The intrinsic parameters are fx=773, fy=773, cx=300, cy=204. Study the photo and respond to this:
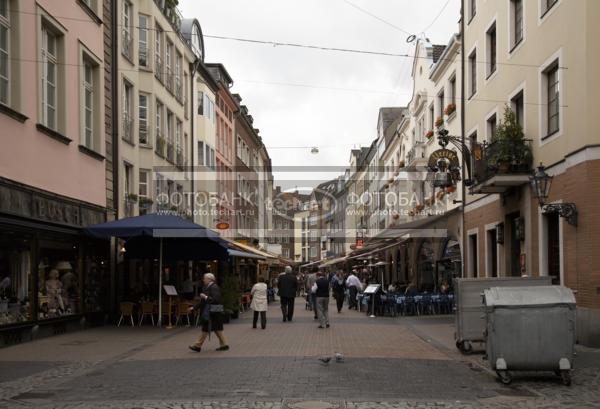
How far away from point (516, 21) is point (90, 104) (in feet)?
40.0

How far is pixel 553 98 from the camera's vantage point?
708 inches

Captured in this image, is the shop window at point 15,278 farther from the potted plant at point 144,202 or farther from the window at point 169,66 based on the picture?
the window at point 169,66

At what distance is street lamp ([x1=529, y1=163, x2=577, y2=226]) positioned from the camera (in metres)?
16.0

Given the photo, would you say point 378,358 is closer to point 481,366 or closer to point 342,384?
point 481,366

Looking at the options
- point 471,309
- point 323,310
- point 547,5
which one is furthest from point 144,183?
point 471,309

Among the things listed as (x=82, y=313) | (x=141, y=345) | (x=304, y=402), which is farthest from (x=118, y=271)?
(x=304, y=402)

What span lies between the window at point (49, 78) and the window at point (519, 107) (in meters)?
12.0

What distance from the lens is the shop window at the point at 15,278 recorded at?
15836 millimetres

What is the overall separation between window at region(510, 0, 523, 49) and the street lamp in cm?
567

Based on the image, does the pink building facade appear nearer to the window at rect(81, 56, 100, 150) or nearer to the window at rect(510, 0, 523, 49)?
the window at rect(81, 56, 100, 150)

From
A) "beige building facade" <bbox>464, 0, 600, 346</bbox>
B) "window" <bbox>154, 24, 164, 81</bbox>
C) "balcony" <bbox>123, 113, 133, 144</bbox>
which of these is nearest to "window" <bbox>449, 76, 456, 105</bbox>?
"beige building facade" <bbox>464, 0, 600, 346</bbox>

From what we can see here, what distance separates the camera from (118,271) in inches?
957

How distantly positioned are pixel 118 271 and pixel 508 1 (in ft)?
46.4

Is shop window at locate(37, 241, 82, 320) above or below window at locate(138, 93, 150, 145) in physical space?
below
